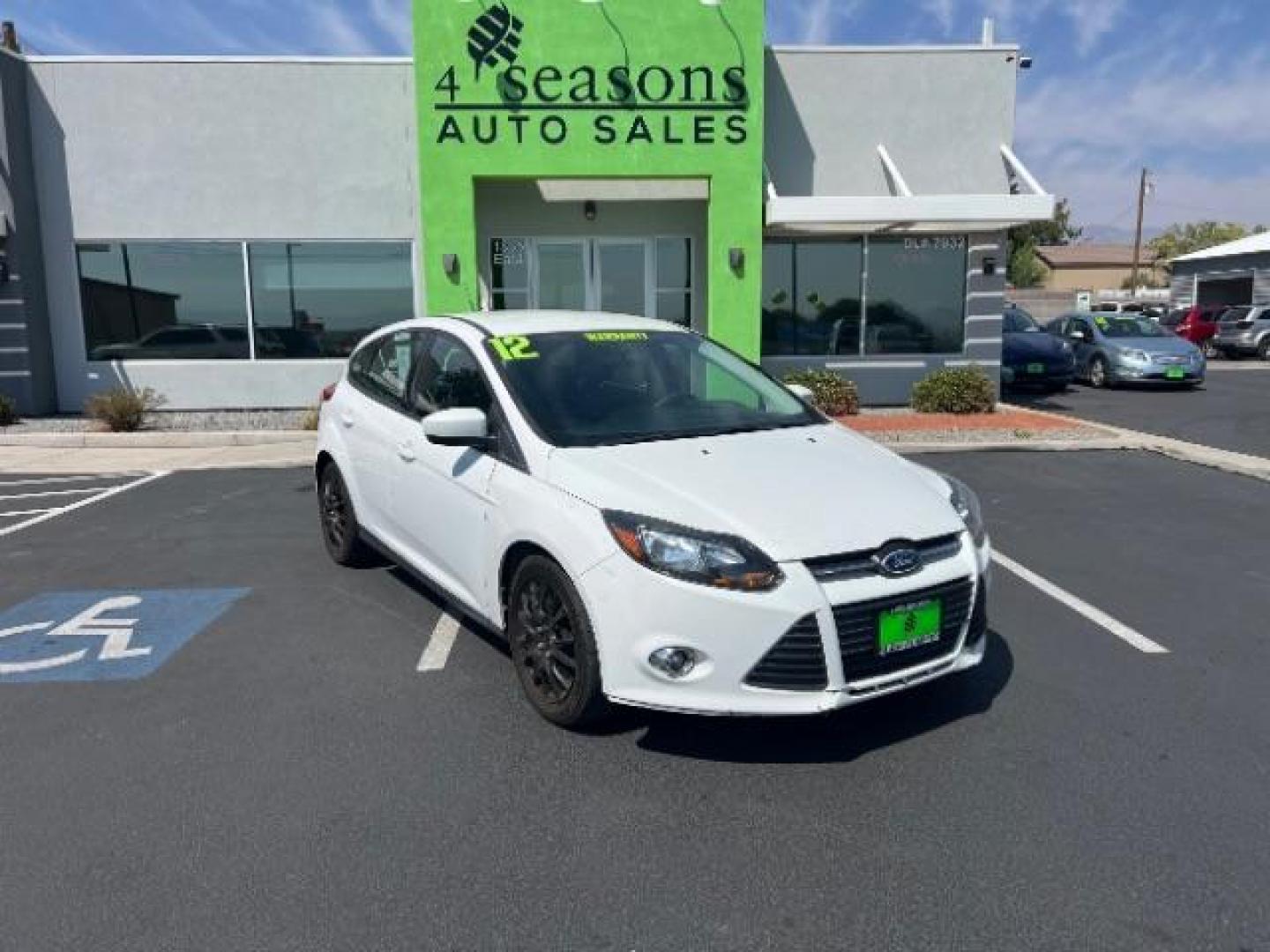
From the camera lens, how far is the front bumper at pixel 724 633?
3188mm

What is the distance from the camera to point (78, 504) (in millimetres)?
8391

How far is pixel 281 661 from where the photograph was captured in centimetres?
458

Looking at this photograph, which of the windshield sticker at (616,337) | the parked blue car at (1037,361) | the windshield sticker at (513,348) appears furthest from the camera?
the parked blue car at (1037,361)

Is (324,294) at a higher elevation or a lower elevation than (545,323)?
higher

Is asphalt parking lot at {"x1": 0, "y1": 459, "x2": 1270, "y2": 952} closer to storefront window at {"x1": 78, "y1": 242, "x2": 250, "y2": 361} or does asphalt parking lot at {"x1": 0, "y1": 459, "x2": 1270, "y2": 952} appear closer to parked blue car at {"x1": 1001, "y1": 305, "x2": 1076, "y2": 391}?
storefront window at {"x1": 78, "y1": 242, "x2": 250, "y2": 361}

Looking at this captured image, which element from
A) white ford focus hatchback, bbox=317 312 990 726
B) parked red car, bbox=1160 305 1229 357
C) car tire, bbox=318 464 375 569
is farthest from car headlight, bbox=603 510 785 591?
parked red car, bbox=1160 305 1229 357

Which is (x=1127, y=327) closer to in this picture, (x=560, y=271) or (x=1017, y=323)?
(x=1017, y=323)

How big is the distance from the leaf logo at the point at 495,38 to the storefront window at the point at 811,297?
15.1 feet

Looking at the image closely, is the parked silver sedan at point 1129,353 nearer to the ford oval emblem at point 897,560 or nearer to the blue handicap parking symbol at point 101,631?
the ford oval emblem at point 897,560

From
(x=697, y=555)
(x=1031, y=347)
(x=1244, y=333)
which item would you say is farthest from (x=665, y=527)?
(x=1244, y=333)

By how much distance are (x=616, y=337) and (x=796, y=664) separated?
215 centimetres

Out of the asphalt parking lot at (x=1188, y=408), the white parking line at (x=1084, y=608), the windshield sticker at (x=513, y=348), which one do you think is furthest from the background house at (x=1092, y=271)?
the windshield sticker at (x=513, y=348)

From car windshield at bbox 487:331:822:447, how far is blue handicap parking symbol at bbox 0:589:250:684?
2.34 meters

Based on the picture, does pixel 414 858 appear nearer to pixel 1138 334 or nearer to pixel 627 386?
pixel 627 386
